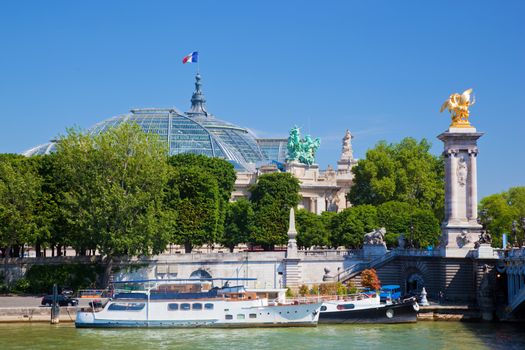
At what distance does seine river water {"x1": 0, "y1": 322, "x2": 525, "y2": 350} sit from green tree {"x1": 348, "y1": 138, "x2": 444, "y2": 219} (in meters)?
42.3

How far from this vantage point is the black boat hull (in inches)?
2303

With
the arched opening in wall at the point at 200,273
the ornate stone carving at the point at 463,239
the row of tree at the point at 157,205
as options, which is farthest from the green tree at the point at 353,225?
the ornate stone carving at the point at 463,239

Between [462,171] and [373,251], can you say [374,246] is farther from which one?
[462,171]

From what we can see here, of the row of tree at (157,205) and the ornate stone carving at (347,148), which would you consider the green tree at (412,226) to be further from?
the ornate stone carving at (347,148)

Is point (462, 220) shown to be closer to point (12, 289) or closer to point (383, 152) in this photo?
point (12, 289)

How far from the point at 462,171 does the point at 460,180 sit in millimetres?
611

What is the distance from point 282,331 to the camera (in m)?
56.2

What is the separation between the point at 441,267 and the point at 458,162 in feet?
22.9

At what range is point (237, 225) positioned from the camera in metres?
87.4

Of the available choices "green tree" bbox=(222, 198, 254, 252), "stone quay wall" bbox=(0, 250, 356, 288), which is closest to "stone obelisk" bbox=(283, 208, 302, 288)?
"stone quay wall" bbox=(0, 250, 356, 288)

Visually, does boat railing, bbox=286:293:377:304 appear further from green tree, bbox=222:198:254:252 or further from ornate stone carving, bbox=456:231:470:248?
green tree, bbox=222:198:254:252

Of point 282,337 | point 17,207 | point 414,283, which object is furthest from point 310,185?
point 282,337

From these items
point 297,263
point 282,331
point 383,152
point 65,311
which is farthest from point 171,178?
point 383,152

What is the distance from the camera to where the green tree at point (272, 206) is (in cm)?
8519
